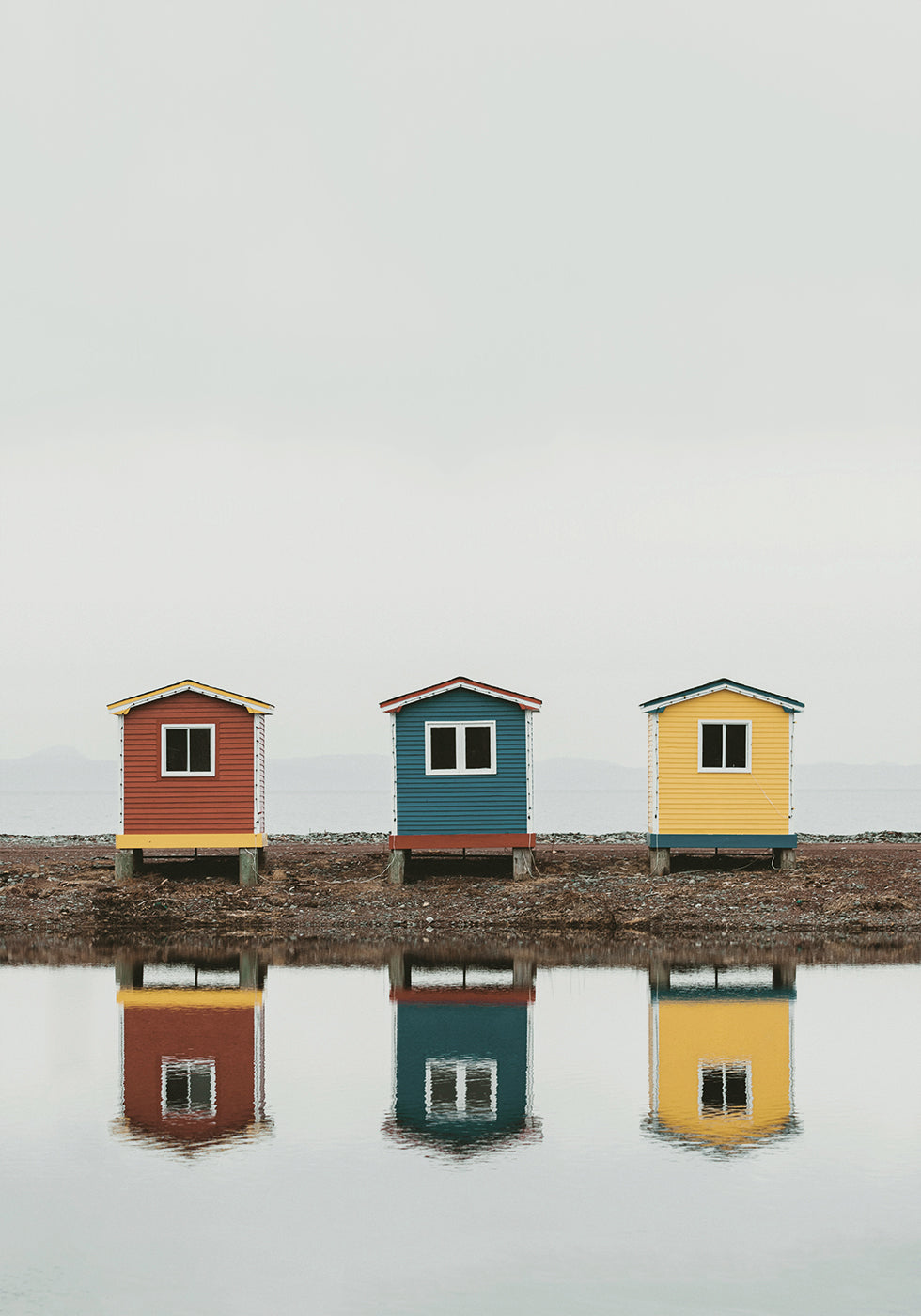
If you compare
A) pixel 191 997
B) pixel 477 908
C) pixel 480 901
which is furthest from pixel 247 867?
pixel 191 997

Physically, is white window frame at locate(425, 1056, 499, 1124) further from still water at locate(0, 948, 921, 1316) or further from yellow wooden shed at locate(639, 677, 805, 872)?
yellow wooden shed at locate(639, 677, 805, 872)

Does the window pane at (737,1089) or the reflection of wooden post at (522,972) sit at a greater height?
the window pane at (737,1089)

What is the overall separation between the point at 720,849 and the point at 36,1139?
90.7 feet

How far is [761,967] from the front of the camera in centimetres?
2108

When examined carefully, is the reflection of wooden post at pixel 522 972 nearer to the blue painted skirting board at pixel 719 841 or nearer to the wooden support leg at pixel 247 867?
the blue painted skirting board at pixel 719 841

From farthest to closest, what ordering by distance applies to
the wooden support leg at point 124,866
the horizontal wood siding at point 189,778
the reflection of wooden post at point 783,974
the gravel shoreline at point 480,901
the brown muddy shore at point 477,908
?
the wooden support leg at point 124,866 → the horizontal wood siding at point 189,778 → the gravel shoreline at point 480,901 → the brown muddy shore at point 477,908 → the reflection of wooden post at point 783,974

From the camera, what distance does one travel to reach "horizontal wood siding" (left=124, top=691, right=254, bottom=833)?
31.3 metres

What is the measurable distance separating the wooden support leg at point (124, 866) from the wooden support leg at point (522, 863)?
871cm

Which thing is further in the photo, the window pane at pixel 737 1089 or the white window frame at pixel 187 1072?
the window pane at pixel 737 1089

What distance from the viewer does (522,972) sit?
20.8 m

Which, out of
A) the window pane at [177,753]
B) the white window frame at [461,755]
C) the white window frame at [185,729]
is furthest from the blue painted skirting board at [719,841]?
the window pane at [177,753]

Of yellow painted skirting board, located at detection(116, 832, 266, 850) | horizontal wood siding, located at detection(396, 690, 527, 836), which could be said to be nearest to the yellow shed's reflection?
horizontal wood siding, located at detection(396, 690, 527, 836)

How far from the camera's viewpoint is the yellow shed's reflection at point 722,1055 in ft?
39.5

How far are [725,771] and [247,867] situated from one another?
10.9m
